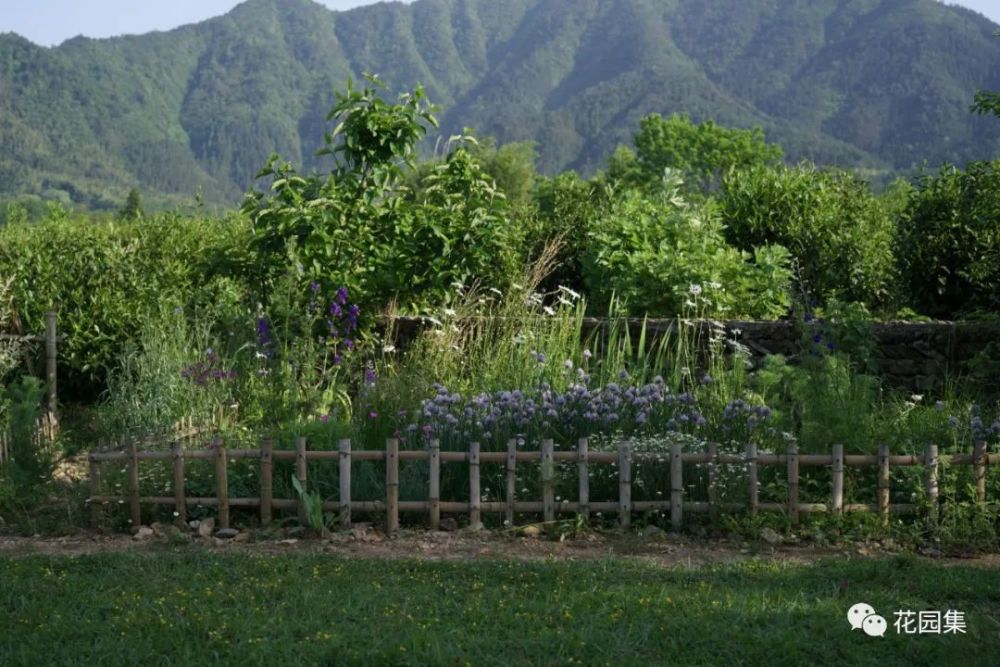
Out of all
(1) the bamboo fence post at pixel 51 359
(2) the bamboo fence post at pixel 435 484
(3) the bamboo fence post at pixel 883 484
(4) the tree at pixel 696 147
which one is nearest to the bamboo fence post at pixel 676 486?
(3) the bamboo fence post at pixel 883 484

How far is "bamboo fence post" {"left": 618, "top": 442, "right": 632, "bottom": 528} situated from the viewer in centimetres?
612

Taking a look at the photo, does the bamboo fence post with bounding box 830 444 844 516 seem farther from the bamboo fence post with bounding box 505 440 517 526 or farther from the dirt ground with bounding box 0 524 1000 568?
the bamboo fence post with bounding box 505 440 517 526

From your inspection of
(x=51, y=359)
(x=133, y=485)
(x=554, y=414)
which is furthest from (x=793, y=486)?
(x=51, y=359)

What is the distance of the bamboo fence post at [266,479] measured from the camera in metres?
6.25

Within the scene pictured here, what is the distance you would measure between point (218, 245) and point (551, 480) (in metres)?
4.94

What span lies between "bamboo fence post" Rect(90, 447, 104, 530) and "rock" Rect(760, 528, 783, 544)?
12.1ft

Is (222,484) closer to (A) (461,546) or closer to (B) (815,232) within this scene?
(A) (461,546)

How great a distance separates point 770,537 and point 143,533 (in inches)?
134

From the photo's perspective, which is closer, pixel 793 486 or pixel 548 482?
pixel 793 486

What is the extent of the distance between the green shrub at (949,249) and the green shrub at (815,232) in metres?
0.82

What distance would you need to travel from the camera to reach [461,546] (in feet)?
19.2

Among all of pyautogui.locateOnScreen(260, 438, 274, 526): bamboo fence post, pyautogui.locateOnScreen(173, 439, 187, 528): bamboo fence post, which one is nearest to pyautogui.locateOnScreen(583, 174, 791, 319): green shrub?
pyautogui.locateOnScreen(260, 438, 274, 526): bamboo fence post

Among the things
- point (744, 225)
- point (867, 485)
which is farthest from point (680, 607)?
point (744, 225)

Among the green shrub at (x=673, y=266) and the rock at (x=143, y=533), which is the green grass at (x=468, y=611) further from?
the green shrub at (x=673, y=266)
